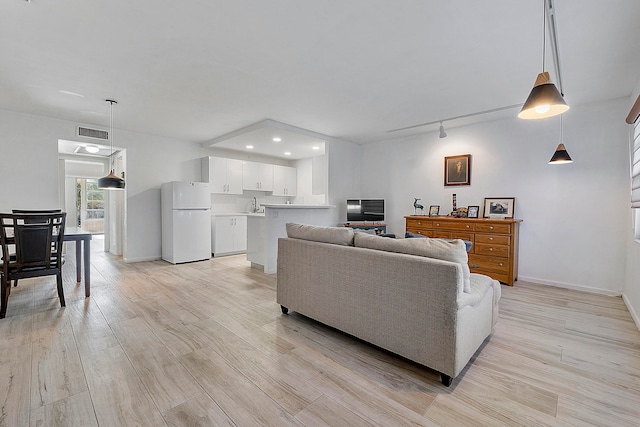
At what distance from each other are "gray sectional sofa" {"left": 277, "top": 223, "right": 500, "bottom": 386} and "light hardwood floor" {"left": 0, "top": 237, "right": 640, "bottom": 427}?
0.65 feet

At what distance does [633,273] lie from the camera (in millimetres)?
2957

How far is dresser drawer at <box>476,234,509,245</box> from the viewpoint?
3945 millimetres

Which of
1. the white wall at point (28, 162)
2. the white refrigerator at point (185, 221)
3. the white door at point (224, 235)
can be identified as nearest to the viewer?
the white wall at point (28, 162)

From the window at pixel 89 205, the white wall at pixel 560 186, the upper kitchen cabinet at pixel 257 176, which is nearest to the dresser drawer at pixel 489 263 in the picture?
the white wall at pixel 560 186

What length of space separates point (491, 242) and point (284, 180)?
15.9ft

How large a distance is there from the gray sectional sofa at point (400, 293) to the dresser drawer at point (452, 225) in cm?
206

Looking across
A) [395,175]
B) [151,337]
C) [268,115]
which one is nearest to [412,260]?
[151,337]

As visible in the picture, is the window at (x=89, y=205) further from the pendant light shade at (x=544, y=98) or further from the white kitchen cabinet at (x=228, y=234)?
the pendant light shade at (x=544, y=98)

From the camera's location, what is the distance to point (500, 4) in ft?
6.34

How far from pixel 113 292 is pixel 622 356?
16.7 feet

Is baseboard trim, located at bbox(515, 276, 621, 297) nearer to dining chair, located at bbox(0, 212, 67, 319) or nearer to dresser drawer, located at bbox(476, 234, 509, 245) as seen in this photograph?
dresser drawer, located at bbox(476, 234, 509, 245)

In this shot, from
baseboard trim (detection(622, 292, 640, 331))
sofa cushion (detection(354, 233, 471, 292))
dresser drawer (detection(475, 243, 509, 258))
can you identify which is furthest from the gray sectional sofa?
dresser drawer (detection(475, 243, 509, 258))

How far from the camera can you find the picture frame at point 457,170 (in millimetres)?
4797

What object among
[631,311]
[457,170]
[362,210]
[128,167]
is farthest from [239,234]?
[631,311]
